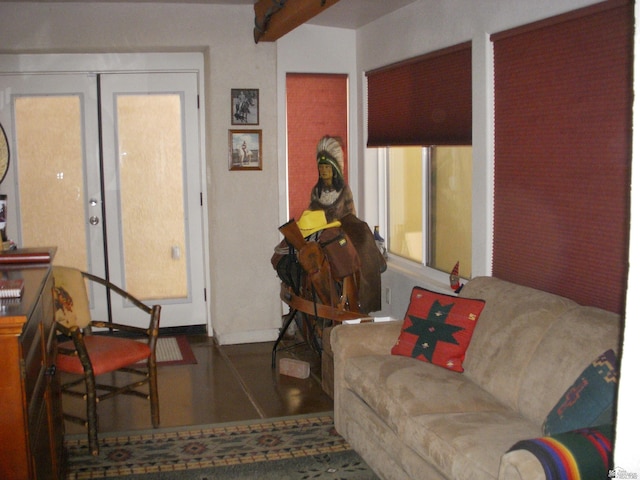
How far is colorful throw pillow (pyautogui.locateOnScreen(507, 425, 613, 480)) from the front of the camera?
2.12 m

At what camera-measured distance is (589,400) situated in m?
2.51

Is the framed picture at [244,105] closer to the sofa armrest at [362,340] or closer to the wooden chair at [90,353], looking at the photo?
the wooden chair at [90,353]

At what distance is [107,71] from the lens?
19.0 feet

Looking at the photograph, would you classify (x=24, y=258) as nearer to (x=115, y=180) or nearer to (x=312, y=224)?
(x=312, y=224)

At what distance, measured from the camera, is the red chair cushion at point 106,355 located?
383 cm

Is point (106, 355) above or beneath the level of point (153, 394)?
above

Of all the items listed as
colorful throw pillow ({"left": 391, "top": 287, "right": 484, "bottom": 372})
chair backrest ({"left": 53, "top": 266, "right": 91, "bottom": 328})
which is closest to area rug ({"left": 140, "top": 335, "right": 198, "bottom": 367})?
chair backrest ({"left": 53, "top": 266, "right": 91, "bottom": 328})

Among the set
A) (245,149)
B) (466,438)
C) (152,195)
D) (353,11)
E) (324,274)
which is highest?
(353,11)

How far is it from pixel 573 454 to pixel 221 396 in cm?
282

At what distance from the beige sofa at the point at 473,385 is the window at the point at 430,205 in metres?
0.91

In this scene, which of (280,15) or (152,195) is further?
(152,195)

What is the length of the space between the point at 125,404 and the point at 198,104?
99.5 inches

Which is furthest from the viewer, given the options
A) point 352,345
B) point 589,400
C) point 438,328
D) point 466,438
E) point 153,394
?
point 153,394

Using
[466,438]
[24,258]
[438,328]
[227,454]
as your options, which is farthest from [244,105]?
[466,438]
